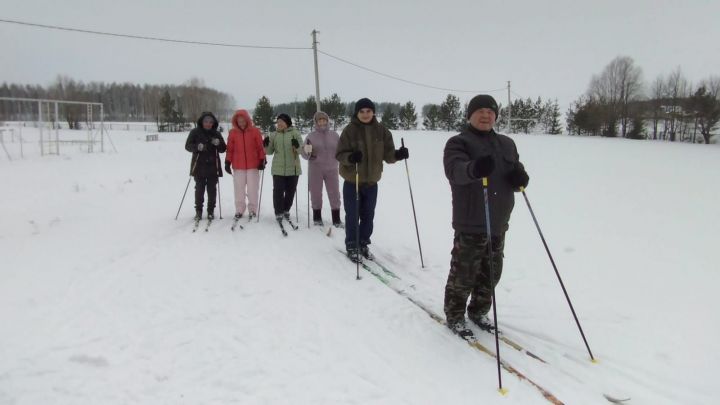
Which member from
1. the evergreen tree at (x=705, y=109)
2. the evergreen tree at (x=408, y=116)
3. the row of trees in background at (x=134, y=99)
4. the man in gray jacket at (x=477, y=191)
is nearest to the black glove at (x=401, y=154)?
the man in gray jacket at (x=477, y=191)

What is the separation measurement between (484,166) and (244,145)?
475cm

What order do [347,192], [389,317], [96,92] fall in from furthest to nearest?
1. [96,92]
2. [347,192]
3. [389,317]

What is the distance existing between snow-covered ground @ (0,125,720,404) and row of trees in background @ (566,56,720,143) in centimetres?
4416

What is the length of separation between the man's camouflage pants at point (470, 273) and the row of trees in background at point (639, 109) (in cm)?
4974

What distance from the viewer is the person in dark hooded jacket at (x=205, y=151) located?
6414 mm

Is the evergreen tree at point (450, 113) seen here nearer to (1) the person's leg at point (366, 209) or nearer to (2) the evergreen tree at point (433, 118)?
(2) the evergreen tree at point (433, 118)

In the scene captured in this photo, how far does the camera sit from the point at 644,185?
1149 centimetres

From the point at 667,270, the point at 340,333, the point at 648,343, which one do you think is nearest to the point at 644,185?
the point at 667,270

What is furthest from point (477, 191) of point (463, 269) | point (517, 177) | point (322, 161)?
point (322, 161)

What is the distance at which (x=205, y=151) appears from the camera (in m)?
6.44

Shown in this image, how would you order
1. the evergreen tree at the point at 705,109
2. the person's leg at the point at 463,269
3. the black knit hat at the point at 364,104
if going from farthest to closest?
1. the evergreen tree at the point at 705,109
2. the black knit hat at the point at 364,104
3. the person's leg at the point at 463,269

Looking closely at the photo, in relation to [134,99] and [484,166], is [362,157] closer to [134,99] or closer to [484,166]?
[484,166]

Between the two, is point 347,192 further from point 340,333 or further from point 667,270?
point 667,270

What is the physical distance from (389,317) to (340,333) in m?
0.55
